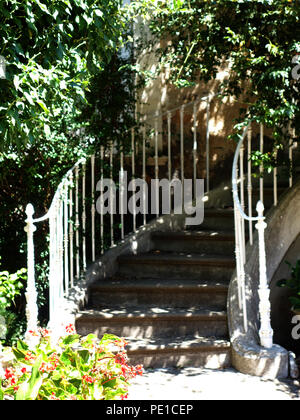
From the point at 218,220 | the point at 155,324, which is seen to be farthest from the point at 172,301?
the point at 218,220

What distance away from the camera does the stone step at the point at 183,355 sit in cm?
453

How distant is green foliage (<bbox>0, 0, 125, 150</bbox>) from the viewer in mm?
3455

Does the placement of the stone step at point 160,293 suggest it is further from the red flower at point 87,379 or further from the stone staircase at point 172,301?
the red flower at point 87,379

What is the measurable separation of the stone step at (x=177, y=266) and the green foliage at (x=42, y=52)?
2192 mm

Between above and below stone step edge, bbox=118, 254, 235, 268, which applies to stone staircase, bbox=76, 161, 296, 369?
below

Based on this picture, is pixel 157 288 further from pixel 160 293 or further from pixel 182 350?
pixel 182 350

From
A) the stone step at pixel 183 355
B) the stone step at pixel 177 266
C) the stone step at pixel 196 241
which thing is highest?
the stone step at pixel 196 241

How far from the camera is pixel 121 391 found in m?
3.06

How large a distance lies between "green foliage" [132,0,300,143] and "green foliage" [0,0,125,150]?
1368 millimetres

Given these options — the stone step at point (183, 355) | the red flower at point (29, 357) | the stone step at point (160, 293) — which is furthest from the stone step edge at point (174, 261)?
the red flower at point (29, 357)

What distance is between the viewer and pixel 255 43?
4980mm

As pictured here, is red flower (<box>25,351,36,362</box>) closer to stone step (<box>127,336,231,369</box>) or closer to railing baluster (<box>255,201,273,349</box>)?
stone step (<box>127,336,231,369</box>)

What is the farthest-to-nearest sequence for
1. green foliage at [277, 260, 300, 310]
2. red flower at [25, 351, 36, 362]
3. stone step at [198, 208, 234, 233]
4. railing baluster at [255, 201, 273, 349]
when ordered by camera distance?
stone step at [198, 208, 234, 233] < green foliage at [277, 260, 300, 310] < railing baluster at [255, 201, 273, 349] < red flower at [25, 351, 36, 362]

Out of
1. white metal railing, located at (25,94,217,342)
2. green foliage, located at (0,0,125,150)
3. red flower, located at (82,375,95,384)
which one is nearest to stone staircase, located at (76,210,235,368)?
white metal railing, located at (25,94,217,342)
